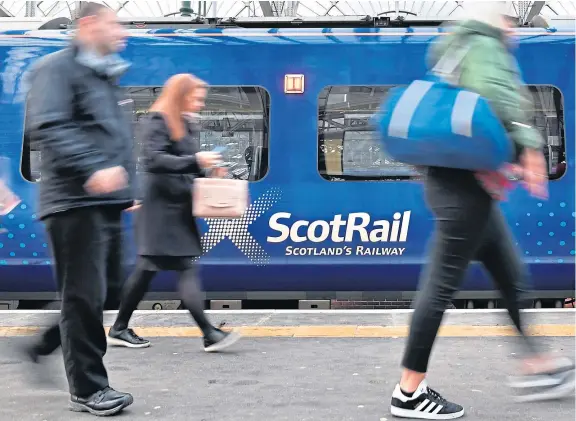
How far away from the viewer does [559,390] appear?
10.2 feet

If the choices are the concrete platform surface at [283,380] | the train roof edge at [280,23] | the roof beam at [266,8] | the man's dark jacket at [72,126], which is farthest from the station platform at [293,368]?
the roof beam at [266,8]

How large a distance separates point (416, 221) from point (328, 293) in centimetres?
93

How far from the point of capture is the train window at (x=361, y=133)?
629 cm

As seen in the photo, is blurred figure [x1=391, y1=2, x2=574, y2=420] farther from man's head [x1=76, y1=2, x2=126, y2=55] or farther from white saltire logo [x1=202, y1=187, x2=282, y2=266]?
white saltire logo [x1=202, y1=187, x2=282, y2=266]

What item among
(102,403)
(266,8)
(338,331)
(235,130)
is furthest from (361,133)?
(102,403)

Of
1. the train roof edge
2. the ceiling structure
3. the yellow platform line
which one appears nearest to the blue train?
the train roof edge

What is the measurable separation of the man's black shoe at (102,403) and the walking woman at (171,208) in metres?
1.12

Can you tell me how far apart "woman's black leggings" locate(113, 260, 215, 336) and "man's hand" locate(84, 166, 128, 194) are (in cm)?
140

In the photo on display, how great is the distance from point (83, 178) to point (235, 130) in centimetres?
351

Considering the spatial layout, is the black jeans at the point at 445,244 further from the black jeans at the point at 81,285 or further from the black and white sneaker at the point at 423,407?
the black jeans at the point at 81,285

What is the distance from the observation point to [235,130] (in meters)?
6.34

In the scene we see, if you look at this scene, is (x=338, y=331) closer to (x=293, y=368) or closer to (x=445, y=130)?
(x=293, y=368)

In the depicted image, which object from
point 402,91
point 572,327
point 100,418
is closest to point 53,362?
point 100,418

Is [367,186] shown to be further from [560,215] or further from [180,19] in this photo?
[180,19]
